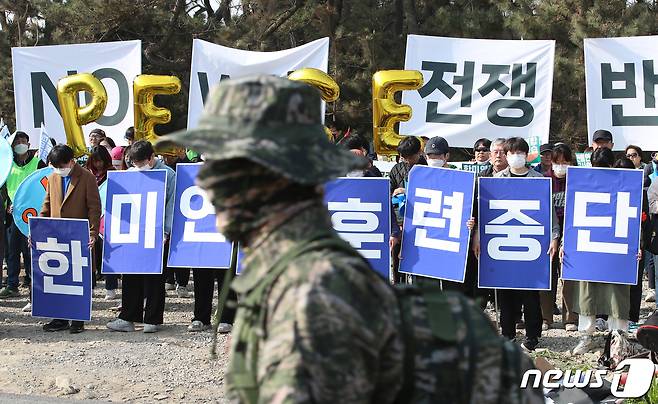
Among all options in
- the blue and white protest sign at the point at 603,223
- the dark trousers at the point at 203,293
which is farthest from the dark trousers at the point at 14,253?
the blue and white protest sign at the point at 603,223

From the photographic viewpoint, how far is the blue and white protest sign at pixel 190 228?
7949 mm

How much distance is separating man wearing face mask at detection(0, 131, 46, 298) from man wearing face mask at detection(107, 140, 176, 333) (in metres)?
2.50

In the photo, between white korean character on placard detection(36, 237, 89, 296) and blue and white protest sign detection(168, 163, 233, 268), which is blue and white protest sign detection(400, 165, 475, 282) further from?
white korean character on placard detection(36, 237, 89, 296)

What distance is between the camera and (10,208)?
32.9ft

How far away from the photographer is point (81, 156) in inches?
426

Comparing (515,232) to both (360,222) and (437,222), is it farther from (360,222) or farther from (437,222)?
(360,222)

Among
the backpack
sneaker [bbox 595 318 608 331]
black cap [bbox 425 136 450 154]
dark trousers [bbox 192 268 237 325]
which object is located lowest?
sneaker [bbox 595 318 608 331]

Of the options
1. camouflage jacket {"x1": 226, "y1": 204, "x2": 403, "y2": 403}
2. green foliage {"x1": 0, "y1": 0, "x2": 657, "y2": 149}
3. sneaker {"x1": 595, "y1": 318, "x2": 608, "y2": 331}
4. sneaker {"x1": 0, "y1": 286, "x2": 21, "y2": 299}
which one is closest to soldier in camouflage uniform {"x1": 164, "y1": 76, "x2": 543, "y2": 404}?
camouflage jacket {"x1": 226, "y1": 204, "x2": 403, "y2": 403}

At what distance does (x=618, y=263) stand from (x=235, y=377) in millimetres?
6006

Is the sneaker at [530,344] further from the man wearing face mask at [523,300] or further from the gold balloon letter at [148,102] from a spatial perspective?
the gold balloon letter at [148,102]

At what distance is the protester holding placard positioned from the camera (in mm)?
7359

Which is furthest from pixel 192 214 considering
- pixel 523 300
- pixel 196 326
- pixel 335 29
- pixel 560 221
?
pixel 335 29

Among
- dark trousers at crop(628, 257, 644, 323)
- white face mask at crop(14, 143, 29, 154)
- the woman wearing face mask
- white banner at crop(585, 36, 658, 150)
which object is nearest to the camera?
dark trousers at crop(628, 257, 644, 323)

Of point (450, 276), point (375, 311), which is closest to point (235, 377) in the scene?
point (375, 311)
